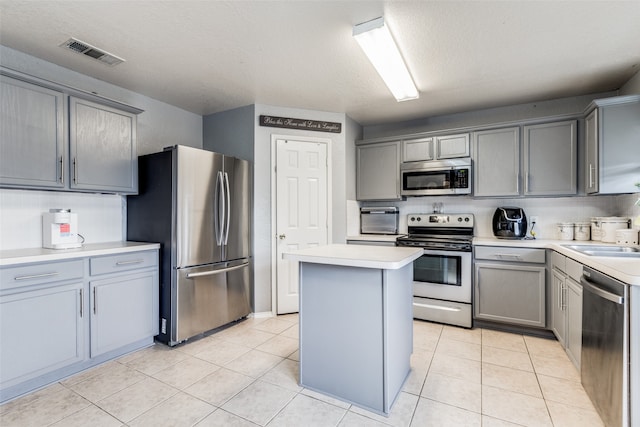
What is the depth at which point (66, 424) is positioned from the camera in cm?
174

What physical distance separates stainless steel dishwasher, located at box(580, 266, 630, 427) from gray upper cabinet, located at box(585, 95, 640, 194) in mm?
1192

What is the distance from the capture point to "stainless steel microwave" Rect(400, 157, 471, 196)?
11.5 feet

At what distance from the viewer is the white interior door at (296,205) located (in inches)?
141

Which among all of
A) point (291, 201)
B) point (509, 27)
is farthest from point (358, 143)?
point (509, 27)

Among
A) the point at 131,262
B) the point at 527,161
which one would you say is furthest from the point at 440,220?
the point at 131,262

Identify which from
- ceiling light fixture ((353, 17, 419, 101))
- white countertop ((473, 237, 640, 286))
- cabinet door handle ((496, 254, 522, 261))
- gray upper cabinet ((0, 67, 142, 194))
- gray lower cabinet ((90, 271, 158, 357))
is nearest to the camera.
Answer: white countertop ((473, 237, 640, 286))

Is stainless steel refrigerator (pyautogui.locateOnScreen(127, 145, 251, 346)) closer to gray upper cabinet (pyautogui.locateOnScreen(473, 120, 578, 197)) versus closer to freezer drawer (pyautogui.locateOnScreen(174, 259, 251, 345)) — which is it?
freezer drawer (pyautogui.locateOnScreen(174, 259, 251, 345))

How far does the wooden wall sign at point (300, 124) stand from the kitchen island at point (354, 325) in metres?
2.04

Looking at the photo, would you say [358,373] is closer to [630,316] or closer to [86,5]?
[630,316]

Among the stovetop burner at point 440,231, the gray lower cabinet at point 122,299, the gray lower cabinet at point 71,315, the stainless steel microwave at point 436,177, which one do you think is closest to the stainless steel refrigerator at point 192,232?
the gray lower cabinet at point 122,299

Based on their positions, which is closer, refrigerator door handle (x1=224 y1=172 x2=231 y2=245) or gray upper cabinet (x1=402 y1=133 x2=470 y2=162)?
refrigerator door handle (x1=224 y1=172 x2=231 y2=245)

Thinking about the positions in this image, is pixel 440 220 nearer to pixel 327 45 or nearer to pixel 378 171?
pixel 378 171

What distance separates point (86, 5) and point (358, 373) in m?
2.83

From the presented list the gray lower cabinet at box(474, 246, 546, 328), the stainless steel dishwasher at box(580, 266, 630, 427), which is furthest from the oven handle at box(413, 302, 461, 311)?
the stainless steel dishwasher at box(580, 266, 630, 427)
